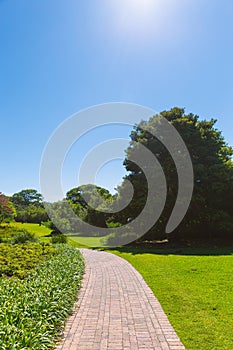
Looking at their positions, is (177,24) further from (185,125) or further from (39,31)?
(185,125)

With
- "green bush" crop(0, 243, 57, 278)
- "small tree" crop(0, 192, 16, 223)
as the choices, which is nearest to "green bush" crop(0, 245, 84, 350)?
"green bush" crop(0, 243, 57, 278)

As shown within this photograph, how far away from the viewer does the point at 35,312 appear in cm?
396

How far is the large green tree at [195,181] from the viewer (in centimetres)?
1800

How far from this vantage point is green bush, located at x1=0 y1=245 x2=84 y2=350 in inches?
128

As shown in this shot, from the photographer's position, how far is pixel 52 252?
10969 mm

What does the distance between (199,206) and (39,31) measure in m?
14.1

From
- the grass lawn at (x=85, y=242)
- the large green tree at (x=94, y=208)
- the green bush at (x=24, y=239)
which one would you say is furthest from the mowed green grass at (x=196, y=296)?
the large green tree at (x=94, y=208)

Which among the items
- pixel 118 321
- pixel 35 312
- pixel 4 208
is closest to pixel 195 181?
pixel 118 321

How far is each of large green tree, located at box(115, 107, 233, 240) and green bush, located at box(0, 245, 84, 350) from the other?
1279cm

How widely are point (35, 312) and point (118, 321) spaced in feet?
5.13

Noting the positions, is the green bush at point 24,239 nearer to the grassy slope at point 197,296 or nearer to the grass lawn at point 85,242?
the grass lawn at point 85,242

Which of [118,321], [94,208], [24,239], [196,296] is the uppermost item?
[94,208]

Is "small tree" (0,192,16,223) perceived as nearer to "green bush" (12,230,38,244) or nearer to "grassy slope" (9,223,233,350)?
"green bush" (12,230,38,244)

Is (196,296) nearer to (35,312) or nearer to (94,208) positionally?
(35,312)
